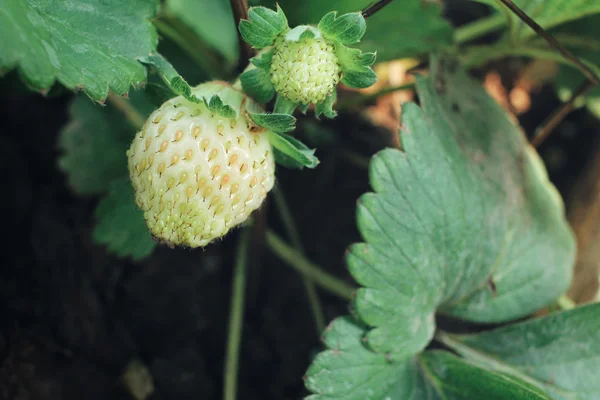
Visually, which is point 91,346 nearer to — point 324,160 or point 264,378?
point 264,378

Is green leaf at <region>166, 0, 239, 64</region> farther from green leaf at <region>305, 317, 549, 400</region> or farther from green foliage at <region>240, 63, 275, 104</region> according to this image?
green leaf at <region>305, 317, 549, 400</region>

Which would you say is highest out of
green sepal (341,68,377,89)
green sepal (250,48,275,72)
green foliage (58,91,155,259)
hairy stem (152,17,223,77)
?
green sepal (250,48,275,72)

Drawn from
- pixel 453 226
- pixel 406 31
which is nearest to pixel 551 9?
pixel 406 31

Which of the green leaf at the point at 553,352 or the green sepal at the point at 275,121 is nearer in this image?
the green sepal at the point at 275,121

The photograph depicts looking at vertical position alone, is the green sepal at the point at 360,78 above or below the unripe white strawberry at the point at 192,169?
above

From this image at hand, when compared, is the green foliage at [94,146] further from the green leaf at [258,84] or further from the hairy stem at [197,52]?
the green leaf at [258,84]

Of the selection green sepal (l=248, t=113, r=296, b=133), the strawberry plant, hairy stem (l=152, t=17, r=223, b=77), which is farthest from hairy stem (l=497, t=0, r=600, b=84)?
hairy stem (l=152, t=17, r=223, b=77)

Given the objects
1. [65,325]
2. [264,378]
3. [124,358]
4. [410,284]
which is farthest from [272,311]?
[410,284]

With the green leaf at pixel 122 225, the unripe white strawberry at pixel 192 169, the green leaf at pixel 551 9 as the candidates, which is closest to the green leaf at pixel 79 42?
the unripe white strawberry at pixel 192 169
